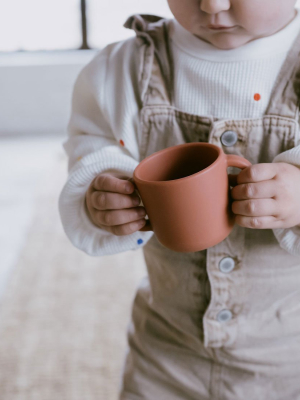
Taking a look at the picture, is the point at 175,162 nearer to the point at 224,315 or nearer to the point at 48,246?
the point at 224,315

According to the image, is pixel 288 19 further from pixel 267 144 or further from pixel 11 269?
pixel 11 269

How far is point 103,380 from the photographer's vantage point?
1.10 metres

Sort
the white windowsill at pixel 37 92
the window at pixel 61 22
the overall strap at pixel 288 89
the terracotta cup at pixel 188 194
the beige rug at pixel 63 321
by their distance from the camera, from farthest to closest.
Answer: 1. the window at pixel 61 22
2. the white windowsill at pixel 37 92
3. the beige rug at pixel 63 321
4. the overall strap at pixel 288 89
5. the terracotta cup at pixel 188 194

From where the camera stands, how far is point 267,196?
478 mm

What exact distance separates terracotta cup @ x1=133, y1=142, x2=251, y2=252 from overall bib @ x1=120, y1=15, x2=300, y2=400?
10 cm

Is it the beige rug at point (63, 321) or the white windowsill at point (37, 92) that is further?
the white windowsill at point (37, 92)

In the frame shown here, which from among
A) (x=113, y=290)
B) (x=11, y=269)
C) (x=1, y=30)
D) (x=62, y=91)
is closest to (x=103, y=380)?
(x=113, y=290)

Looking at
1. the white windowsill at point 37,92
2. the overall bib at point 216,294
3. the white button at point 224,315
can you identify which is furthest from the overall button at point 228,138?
the white windowsill at point 37,92

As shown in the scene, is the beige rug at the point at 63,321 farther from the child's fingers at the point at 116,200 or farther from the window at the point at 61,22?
the window at the point at 61,22

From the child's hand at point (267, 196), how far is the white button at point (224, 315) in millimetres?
204

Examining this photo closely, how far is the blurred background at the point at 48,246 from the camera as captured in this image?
1.14m

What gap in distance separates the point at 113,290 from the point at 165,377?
2.21 ft

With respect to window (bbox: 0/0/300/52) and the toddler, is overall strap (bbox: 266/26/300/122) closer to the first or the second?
the toddler

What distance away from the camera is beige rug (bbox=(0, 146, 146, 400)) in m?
1.10
